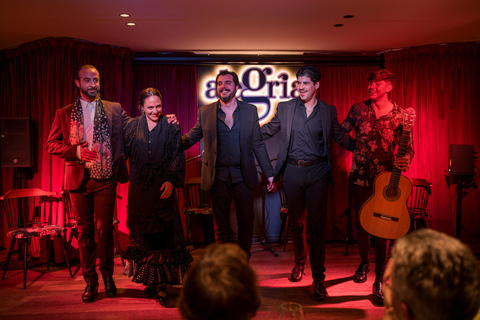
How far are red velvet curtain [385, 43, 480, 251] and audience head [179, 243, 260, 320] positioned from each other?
18.6ft

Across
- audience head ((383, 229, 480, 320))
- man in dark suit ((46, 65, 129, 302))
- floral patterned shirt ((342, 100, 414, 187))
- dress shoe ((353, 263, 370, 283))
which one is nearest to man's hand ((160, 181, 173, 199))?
man in dark suit ((46, 65, 129, 302))

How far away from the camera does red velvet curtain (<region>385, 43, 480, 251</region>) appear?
599cm

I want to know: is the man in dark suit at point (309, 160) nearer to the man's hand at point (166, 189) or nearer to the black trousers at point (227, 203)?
the black trousers at point (227, 203)

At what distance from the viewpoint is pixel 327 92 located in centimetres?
651

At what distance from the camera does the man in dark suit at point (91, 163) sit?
12.1ft

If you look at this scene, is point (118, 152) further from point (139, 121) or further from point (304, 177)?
point (304, 177)

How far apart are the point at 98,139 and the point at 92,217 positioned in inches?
27.3

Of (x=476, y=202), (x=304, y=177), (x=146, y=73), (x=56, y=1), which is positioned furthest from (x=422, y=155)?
(x=56, y=1)

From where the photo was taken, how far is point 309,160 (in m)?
3.86

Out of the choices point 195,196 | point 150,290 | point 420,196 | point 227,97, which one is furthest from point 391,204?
point 195,196

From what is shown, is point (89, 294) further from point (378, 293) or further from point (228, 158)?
point (378, 293)

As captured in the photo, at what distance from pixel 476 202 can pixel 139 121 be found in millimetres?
4830

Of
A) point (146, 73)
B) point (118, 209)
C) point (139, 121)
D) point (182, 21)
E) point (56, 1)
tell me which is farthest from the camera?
point (146, 73)

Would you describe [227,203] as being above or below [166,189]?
below
